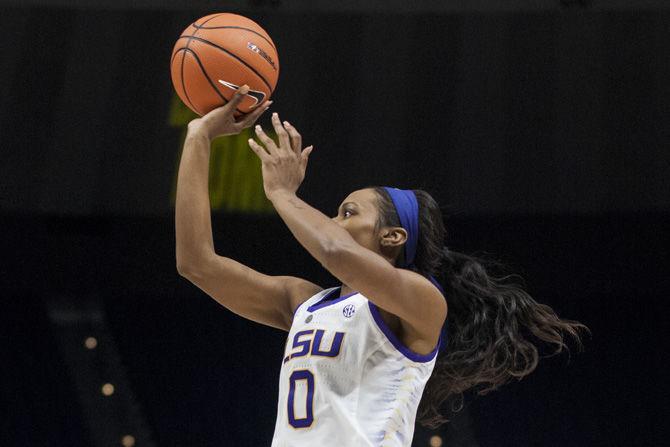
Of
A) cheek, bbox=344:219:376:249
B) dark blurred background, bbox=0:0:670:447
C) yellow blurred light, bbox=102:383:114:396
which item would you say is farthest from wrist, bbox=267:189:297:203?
yellow blurred light, bbox=102:383:114:396

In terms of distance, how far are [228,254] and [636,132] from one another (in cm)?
274

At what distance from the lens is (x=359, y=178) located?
6.04 meters

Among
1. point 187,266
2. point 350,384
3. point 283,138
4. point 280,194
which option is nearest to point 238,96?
point 283,138

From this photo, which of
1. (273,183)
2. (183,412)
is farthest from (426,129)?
(273,183)

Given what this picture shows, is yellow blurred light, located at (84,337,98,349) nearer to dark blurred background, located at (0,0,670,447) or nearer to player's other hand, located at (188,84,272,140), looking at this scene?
dark blurred background, located at (0,0,670,447)

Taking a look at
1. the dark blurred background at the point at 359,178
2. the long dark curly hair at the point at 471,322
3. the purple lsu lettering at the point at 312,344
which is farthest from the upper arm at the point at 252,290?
the dark blurred background at the point at 359,178

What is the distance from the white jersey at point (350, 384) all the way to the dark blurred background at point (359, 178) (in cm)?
349

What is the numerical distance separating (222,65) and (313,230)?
653 millimetres

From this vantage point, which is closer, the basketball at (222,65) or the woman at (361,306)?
the woman at (361,306)

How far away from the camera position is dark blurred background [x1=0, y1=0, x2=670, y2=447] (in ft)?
19.0

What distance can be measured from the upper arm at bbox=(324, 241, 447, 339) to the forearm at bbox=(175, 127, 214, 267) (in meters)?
0.52

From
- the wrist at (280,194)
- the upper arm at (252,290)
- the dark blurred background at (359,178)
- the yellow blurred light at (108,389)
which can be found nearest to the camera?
the wrist at (280,194)

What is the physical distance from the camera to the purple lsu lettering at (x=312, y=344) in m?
2.52

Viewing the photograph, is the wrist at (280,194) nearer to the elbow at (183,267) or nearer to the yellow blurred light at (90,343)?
the elbow at (183,267)
